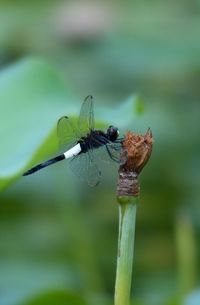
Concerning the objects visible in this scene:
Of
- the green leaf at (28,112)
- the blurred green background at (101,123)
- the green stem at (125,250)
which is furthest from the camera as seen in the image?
the blurred green background at (101,123)

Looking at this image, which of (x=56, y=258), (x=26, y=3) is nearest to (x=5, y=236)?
(x=56, y=258)

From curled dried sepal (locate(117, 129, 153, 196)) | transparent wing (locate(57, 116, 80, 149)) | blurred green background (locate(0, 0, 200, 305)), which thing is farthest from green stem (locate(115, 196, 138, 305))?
transparent wing (locate(57, 116, 80, 149))

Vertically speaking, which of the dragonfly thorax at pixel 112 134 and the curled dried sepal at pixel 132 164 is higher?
the dragonfly thorax at pixel 112 134

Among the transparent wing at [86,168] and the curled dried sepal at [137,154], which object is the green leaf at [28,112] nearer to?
the transparent wing at [86,168]

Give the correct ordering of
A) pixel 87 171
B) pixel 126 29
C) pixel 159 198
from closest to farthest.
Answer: pixel 87 171
pixel 159 198
pixel 126 29

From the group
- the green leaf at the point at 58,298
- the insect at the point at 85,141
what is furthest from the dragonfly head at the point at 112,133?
the green leaf at the point at 58,298

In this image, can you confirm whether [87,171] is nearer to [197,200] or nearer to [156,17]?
[197,200]

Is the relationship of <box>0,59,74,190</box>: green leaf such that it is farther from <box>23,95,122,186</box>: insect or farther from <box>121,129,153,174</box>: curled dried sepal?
<box>121,129,153,174</box>: curled dried sepal

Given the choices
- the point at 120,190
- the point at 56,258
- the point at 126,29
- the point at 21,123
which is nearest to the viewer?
the point at 120,190
